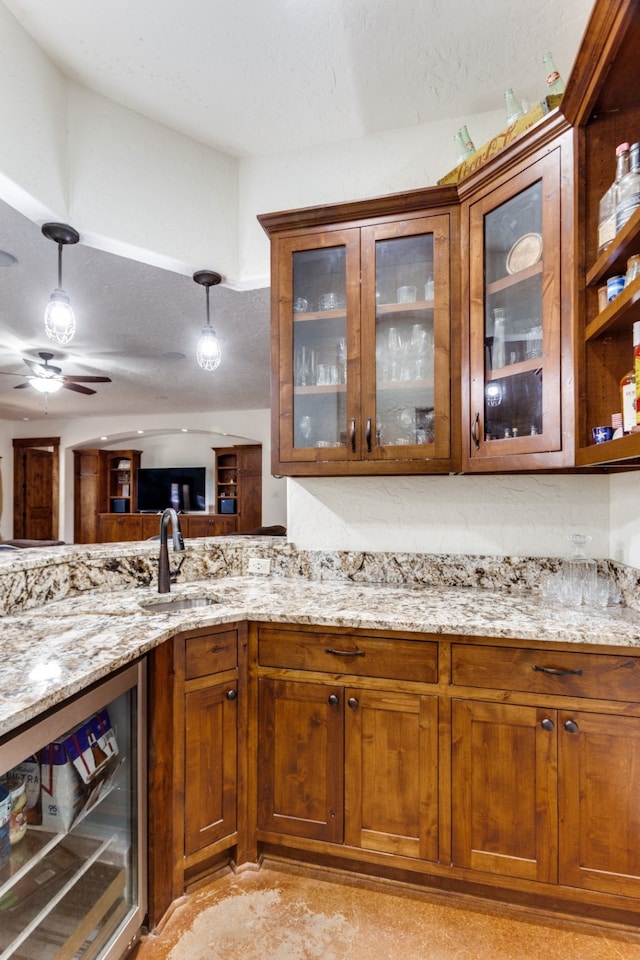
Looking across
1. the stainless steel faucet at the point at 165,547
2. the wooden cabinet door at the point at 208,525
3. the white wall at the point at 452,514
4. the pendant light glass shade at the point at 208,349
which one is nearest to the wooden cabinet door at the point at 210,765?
the stainless steel faucet at the point at 165,547

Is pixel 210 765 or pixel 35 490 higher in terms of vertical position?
pixel 35 490

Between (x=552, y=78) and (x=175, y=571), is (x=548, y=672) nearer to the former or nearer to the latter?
(x=175, y=571)

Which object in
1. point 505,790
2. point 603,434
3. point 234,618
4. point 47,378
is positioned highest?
point 47,378

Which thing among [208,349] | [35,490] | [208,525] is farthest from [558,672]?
[35,490]

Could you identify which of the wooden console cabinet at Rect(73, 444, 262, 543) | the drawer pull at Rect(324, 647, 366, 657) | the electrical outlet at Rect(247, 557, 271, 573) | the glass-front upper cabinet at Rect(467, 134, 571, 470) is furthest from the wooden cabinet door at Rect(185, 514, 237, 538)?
the glass-front upper cabinet at Rect(467, 134, 571, 470)

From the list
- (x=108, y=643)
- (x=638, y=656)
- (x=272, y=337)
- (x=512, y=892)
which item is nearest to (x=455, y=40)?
(x=272, y=337)

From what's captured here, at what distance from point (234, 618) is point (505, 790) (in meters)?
0.97

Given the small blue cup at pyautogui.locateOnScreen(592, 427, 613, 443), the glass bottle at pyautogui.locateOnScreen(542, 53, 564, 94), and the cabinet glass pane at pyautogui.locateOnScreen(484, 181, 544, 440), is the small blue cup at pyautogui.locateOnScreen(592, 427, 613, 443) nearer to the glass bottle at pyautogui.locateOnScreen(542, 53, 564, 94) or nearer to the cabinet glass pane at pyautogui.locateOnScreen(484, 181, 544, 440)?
the cabinet glass pane at pyautogui.locateOnScreen(484, 181, 544, 440)

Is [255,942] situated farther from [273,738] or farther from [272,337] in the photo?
[272,337]

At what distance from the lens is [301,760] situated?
1592 mm

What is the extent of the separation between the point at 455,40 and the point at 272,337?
1.18 m

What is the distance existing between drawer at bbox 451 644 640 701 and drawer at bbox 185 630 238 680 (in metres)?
0.72

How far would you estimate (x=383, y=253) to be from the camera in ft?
6.06

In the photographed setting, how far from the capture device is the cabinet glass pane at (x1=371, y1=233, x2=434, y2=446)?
181 centimetres
